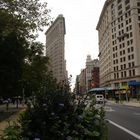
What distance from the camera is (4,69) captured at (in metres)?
32.9

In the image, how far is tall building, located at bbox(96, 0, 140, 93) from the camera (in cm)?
12003

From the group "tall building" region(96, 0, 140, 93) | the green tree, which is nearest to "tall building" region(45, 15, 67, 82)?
the green tree

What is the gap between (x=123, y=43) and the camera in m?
129

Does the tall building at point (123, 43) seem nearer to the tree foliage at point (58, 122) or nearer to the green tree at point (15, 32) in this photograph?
the green tree at point (15, 32)

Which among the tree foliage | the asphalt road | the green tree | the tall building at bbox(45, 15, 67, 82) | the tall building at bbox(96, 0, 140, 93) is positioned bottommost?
the asphalt road

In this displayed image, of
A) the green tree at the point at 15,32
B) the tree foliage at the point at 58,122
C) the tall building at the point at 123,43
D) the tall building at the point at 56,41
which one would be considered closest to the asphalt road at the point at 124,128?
the tree foliage at the point at 58,122

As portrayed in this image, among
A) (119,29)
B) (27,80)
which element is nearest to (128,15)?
(119,29)

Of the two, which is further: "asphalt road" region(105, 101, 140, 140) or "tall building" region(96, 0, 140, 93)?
"tall building" region(96, 0, 140, 93)

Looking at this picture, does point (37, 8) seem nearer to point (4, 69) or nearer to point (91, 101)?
point (4, 69)

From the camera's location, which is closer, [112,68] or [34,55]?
[34,55]

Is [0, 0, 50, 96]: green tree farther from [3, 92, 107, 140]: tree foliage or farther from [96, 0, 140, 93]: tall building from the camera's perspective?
[96, 0, 140, 93]: tall building

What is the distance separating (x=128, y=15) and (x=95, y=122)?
121667mm

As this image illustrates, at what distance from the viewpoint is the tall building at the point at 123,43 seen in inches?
4726

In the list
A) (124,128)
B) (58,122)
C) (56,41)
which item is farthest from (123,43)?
(58,122)
